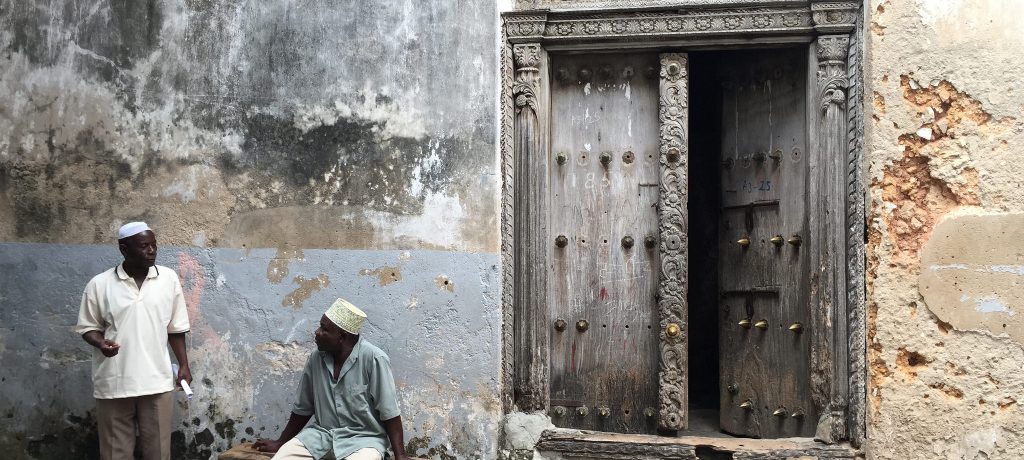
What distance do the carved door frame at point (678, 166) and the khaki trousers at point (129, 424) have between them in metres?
1.62

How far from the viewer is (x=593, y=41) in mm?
4551

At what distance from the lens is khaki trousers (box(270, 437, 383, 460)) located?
3.78 metres

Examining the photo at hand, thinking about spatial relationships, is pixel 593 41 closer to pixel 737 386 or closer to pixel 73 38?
pixel 737 386

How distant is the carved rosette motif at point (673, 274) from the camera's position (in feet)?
14.8

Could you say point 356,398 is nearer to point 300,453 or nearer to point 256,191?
point 300,453

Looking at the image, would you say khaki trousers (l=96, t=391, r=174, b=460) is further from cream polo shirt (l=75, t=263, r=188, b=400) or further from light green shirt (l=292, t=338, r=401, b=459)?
light green shirt (l=292, t=338, r=401, b=459)

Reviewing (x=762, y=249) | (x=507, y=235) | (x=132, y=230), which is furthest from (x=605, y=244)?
(x=132, y=230)

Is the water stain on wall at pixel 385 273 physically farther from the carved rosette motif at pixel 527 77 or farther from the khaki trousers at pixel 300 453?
the carved rosette motif at pixel 527 77

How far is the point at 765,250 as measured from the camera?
468 centimetres

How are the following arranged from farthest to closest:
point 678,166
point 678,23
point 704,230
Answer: point 704,230 → point 678,166 → point 678,23

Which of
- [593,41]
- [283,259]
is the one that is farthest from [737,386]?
[283,259]

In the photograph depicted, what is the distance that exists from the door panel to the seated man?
109cm

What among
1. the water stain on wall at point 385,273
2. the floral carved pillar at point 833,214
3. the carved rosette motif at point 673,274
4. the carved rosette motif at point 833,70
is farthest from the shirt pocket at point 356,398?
the carved rosette motif at point 833,70

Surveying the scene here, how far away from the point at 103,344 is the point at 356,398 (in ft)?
3.72
